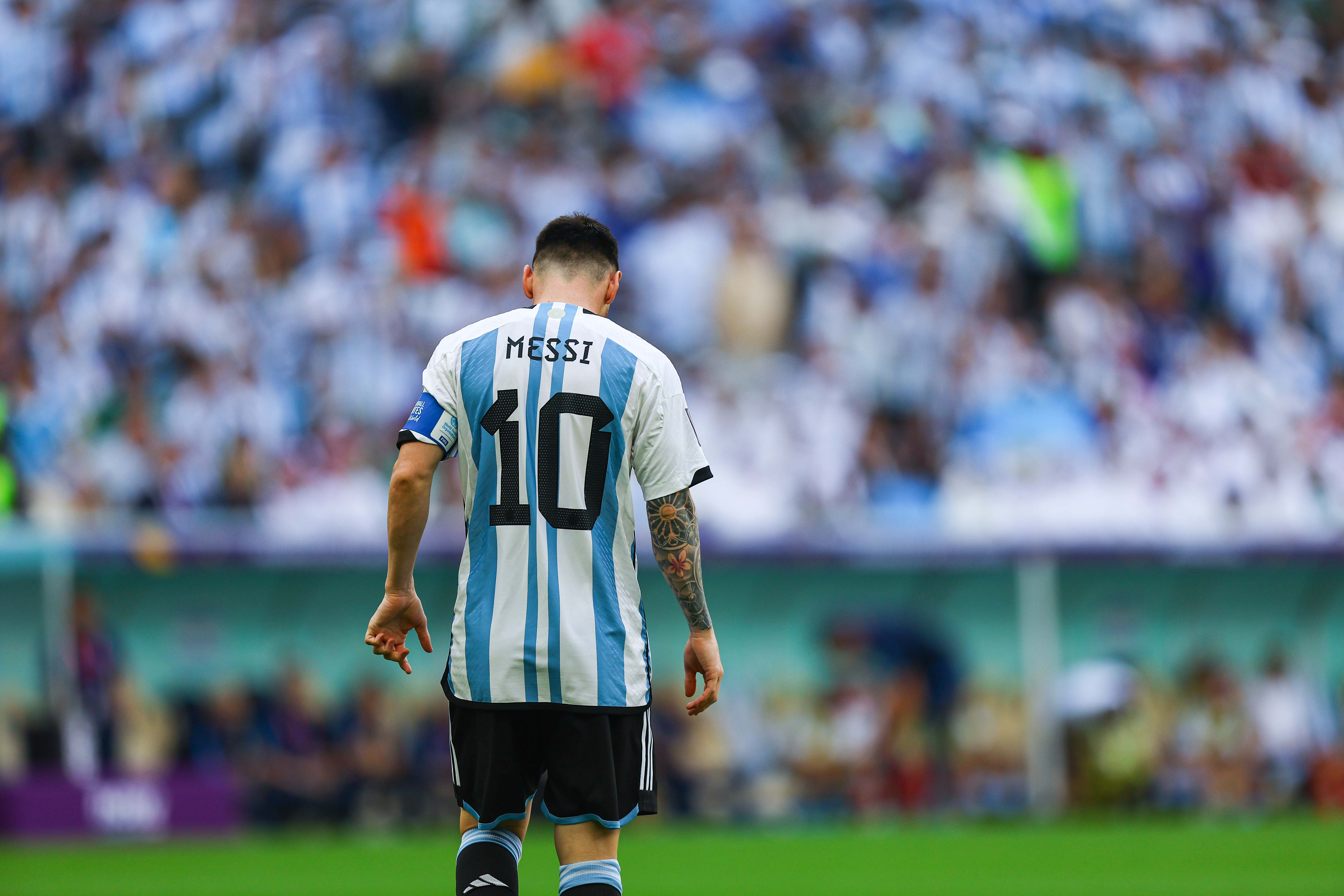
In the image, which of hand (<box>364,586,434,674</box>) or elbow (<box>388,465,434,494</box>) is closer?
elbow (<box>388,465,434,494</box>)

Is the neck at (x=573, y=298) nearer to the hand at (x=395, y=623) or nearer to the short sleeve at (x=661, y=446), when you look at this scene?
the short sleeve at (x=661, y=446)

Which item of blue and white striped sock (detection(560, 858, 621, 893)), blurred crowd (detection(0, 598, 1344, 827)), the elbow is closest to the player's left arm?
the elbow

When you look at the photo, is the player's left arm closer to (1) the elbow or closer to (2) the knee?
(1) the elbow

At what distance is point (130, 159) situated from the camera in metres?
17.9

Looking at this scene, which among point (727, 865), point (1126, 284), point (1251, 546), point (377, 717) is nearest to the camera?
point (727, 865)

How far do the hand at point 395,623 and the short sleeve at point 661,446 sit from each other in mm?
680

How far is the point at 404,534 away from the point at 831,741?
12.4 metres

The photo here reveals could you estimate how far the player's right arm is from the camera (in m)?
4.76

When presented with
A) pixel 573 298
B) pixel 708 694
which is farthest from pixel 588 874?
pixel 573 298

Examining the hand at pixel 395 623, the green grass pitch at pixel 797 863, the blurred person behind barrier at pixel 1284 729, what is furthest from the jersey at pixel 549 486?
the blurred person behind barrier at pixel 1284 729

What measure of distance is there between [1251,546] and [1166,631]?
123 centimetres

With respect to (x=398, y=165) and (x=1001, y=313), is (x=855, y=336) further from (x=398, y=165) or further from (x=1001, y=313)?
(x=398, y=165)

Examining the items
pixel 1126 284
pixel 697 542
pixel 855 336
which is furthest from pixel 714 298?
pixel 697 542

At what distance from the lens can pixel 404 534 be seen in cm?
466
